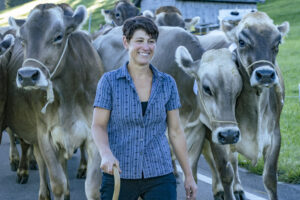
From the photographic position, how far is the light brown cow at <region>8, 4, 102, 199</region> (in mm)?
6102

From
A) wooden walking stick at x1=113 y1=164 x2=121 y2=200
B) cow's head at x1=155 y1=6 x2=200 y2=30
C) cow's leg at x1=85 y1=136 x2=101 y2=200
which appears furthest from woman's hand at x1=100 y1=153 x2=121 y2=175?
cow's head at x1=155 y1=6 x2=200 y2=30

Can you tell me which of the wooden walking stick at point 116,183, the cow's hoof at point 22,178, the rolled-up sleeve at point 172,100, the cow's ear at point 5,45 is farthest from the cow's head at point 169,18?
the wooden walking stick at point 116,183

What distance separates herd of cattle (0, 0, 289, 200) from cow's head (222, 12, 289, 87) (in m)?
0.01

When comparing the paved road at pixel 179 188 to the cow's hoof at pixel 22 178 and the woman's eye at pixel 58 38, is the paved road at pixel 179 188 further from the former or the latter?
the woman's eye at pixel 58 38

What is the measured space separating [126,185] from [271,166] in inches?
118

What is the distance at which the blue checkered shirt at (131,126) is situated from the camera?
3941mm

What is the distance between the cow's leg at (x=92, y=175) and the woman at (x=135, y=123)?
220cm

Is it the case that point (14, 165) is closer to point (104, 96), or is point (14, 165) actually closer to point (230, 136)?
point (230, 136)

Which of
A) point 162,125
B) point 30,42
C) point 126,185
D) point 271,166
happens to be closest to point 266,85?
point 271,166

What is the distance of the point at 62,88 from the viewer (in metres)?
6.38

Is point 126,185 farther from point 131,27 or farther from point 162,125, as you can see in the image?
point 131,27

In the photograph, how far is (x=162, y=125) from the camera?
408cm

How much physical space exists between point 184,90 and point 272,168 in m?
1.50

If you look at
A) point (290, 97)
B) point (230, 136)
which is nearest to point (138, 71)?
point (230, 136)
